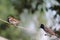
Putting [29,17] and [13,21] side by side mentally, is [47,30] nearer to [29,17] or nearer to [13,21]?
[29,17]

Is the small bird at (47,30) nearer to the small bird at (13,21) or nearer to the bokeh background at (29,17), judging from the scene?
the bokeh background at (29,17)

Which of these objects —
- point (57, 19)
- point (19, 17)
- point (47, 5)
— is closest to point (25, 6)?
point (19, 17)

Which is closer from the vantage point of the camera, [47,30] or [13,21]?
[13,21]

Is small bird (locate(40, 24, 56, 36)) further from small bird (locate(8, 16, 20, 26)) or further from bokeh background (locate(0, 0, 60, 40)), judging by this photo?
small bird (locate(8, 16, 20, 26))

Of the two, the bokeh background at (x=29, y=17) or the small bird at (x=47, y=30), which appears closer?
the bokeh background at (x=29, y=17)

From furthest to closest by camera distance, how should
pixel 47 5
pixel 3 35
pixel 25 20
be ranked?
pixel 47 5
pixel 25 20
pixel 3 35

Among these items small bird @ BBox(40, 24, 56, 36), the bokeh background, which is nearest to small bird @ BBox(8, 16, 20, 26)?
the bokeh background

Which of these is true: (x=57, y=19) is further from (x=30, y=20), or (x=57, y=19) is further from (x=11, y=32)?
(x=11, y=32)

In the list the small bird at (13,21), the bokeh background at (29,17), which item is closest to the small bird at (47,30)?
the bokeh background at (29,17)

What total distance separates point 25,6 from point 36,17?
130 mm

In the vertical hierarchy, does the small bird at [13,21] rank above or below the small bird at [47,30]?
below

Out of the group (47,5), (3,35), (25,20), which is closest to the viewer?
(3,35)

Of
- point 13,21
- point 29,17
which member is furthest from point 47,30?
point 13,21

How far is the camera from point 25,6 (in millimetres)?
1306
